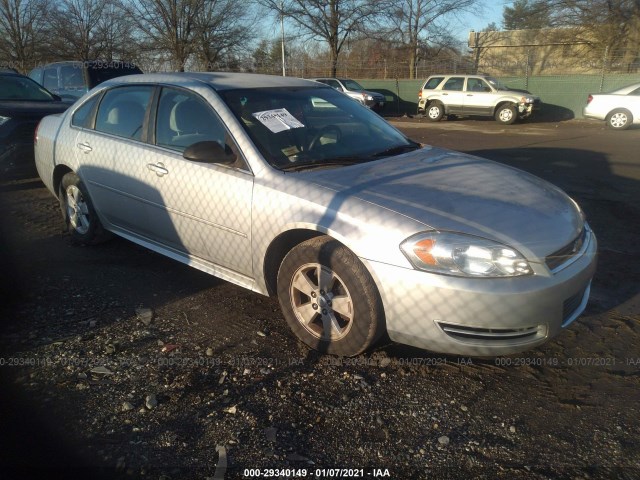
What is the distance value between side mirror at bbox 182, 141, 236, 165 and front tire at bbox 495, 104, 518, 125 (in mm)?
16390

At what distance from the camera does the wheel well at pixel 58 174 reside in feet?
16.5

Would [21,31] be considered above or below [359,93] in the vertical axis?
above

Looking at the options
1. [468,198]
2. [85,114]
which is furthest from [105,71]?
[468,198]

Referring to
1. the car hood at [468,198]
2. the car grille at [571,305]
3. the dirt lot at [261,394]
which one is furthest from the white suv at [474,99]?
the car grille at [571,305]

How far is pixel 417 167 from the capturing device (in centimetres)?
349

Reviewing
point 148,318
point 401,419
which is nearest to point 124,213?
point 148,318

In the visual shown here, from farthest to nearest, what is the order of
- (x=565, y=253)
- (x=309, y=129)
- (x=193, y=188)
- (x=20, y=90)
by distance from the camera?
(x=20, y=90), (x=309, y=129), (x=193, y=188), (x=565, y=253)

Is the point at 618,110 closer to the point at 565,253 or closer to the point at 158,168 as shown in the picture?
the point at 565,253

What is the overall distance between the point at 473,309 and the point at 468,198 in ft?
2.37

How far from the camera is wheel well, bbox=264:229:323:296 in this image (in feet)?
10.3

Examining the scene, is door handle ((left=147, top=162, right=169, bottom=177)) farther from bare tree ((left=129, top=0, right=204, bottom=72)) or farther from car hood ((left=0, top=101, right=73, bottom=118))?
bare tree ((left=129, top=0, right=204, bottom=72))

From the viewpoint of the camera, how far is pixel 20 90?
897 centimetres

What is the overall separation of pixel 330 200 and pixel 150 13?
25.8m

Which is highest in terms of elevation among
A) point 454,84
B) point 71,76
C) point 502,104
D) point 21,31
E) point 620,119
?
point 21,31
